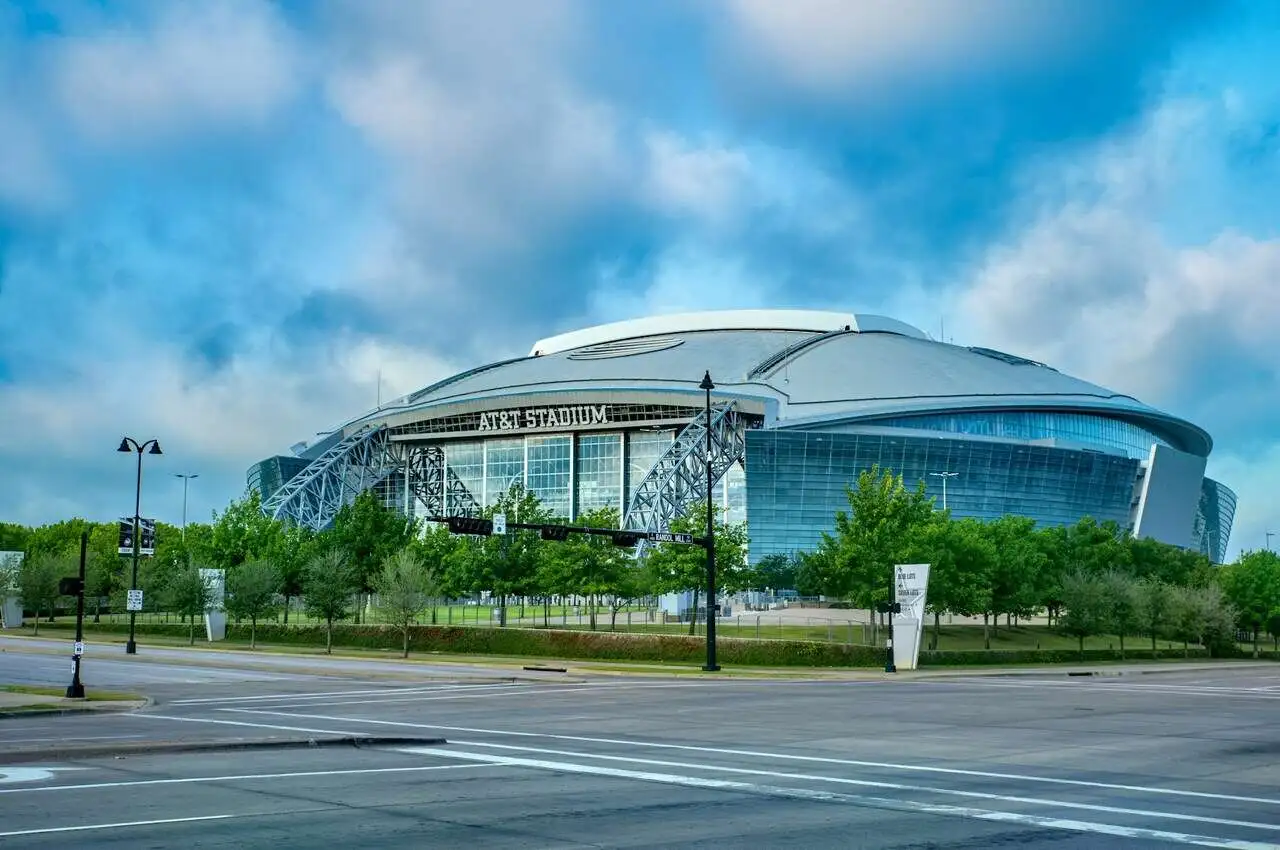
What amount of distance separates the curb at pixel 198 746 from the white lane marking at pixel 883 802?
2.06 metres

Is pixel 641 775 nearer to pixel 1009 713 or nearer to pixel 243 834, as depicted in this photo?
pixel 243 834

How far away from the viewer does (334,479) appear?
460 feet

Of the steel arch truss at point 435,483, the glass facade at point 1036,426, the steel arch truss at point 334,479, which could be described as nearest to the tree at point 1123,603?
the glass facade at point 1036,426

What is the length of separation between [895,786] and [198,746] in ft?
37.5

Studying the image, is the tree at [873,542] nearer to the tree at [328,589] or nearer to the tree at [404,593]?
the tree at [404,593]

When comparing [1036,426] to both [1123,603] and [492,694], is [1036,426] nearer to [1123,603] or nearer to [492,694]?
[1123,603]

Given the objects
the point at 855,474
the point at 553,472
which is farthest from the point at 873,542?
the point at 553,472

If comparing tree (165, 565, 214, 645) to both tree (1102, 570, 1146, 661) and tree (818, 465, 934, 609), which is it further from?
tree (1102, 570, 1146, 661)

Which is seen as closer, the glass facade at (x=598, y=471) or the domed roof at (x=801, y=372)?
the domed roof at (x=801, y=372)

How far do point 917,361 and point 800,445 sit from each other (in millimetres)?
25588

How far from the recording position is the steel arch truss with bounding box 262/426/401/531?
132500 mm

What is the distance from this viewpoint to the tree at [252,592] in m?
77.6

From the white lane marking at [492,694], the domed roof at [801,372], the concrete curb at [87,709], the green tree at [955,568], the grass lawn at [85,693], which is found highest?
the domed roof at [801,372]

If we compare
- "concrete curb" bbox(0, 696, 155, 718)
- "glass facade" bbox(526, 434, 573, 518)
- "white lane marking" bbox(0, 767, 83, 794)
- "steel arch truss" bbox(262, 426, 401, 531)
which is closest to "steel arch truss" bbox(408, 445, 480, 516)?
"steel arch truss" bbox(262, 426, 401, 531)
